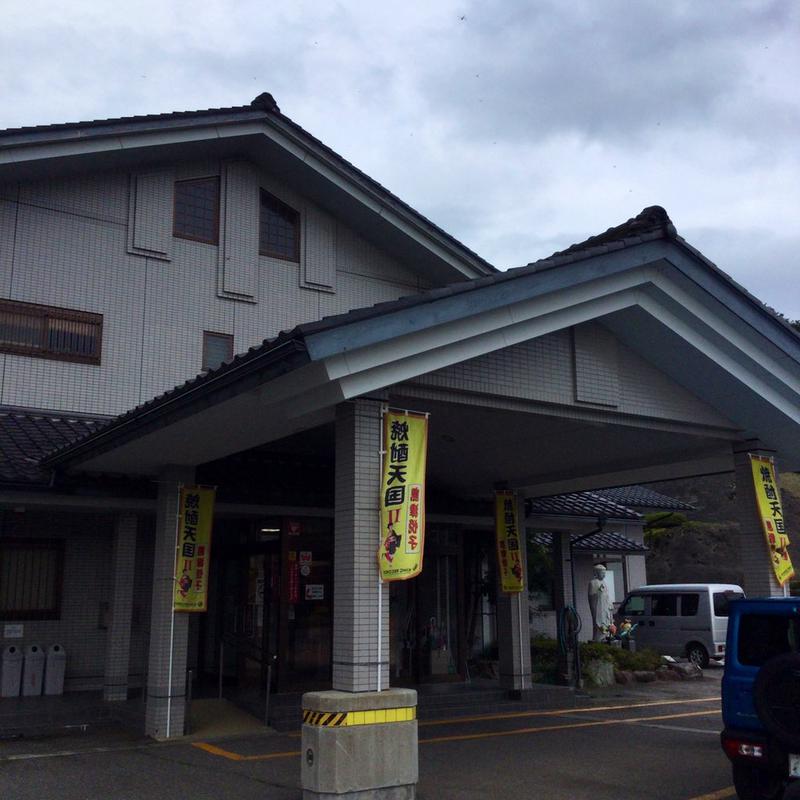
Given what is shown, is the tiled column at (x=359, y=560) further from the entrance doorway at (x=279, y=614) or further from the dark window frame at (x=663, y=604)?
the dark window frame at (x=663, y=604)

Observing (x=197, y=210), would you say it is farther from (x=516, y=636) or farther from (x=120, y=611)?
(x=516, y=636)

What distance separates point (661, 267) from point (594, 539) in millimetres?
14360

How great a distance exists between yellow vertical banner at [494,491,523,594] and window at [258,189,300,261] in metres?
6.20

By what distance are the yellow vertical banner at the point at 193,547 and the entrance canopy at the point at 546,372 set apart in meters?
0.55

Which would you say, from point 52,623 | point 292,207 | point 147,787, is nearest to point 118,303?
point 292,207

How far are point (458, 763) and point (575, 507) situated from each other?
8.85 metres

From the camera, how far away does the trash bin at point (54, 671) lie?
45.5ft

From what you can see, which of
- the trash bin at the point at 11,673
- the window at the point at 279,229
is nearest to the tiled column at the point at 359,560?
the trash bin at the point at 11,673

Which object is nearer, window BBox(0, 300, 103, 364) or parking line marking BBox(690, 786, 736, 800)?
parking line marking BBox(690, 786, 736, 800)

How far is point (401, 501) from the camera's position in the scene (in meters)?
8.24

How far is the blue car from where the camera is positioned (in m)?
7.25

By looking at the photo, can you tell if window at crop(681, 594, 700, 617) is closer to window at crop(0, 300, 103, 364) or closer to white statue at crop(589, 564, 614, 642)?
white statue at crop(589, 564, 614, 642)

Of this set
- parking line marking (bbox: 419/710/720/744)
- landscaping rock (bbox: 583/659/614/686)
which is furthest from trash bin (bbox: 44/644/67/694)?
landscaping rock (bbox: 583/659/614/686)

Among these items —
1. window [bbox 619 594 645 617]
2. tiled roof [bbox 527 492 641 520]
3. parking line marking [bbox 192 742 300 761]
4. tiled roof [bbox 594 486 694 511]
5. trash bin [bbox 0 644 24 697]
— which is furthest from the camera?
tiled roof [bbox 594 486 694 511]
